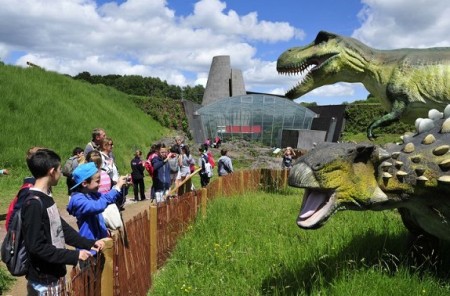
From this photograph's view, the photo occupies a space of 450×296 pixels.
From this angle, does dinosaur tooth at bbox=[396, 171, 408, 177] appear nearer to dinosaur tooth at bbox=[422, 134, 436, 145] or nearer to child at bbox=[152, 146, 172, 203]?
dinosaur tooth at bbox=[422, 134, 436, 145]

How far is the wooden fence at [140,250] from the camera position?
8.91 feet

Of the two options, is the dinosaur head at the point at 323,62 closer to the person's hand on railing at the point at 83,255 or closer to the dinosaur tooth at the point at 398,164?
the dinosaur tooth at the point at 398,164

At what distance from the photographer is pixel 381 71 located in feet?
15.1

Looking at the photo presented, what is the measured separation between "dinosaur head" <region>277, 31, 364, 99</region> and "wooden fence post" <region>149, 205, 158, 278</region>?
1858 millimetres

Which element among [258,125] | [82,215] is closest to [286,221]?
[82,215]

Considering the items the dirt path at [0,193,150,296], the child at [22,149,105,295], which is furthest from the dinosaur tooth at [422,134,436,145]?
the dirt path at [0,193,150,296]

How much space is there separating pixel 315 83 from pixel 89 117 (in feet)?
47.8

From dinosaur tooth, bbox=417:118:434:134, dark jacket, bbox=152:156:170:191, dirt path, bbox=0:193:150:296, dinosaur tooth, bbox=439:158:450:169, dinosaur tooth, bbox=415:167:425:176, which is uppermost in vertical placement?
dinosaur tooth, bbox=417:118:434:134

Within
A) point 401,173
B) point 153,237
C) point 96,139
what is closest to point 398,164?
point 401,173

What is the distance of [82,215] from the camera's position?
3.51m

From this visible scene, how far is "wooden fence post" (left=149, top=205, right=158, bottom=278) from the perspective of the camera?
452cm

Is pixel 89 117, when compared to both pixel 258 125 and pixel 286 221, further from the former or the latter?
pixel 258 125

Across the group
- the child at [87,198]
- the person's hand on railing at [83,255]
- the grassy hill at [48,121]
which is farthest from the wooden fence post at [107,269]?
the grassy hill at [48,121]

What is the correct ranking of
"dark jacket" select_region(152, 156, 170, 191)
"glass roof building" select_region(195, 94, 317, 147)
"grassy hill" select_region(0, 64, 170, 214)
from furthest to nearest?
"glass roof building" select_region(195, 94, 317, 147), "grassy hill" select_region(0, 64, 170, 214), "dark jacket" select_region(152, 156, 170, 191)
